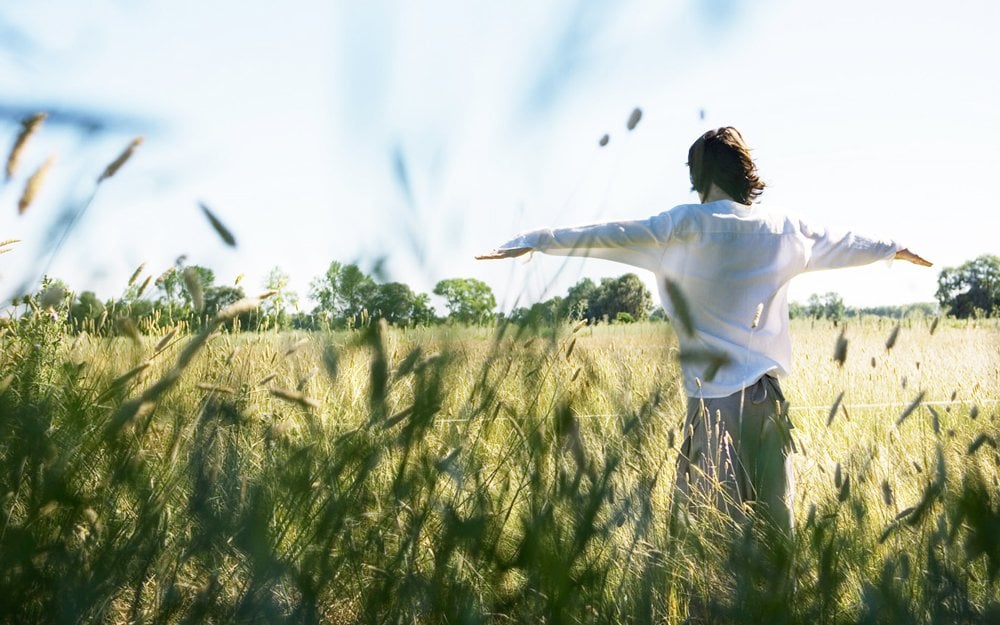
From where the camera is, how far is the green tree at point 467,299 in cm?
82

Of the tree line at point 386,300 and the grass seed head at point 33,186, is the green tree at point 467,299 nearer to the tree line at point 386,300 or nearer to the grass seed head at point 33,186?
the tree line at point 386,300

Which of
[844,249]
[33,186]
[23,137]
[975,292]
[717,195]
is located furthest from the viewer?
[975,292]

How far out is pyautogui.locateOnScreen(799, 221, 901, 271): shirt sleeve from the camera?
305 centimetres

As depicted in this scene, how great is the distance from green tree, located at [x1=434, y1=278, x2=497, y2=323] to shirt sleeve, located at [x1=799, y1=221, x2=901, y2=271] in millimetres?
2413

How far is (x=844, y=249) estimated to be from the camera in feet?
10.1

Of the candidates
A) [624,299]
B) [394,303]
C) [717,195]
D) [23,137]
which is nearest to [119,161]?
[23,137]

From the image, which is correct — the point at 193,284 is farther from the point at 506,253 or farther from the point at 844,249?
the point at 844,249

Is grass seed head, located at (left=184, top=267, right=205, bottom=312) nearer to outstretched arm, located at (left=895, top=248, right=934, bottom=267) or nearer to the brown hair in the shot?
the brown hair

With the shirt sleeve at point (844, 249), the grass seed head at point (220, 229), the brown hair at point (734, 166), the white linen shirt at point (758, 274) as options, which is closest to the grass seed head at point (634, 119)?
the grass seed head at point (220, 229)

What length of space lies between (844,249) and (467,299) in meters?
2.56

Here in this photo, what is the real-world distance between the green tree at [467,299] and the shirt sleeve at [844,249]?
7.92 ft

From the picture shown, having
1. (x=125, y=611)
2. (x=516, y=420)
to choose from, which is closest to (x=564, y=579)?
(x=516, y=420)

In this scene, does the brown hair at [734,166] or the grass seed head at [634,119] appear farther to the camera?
the brown hair at [734,166]

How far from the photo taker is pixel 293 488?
868mm
